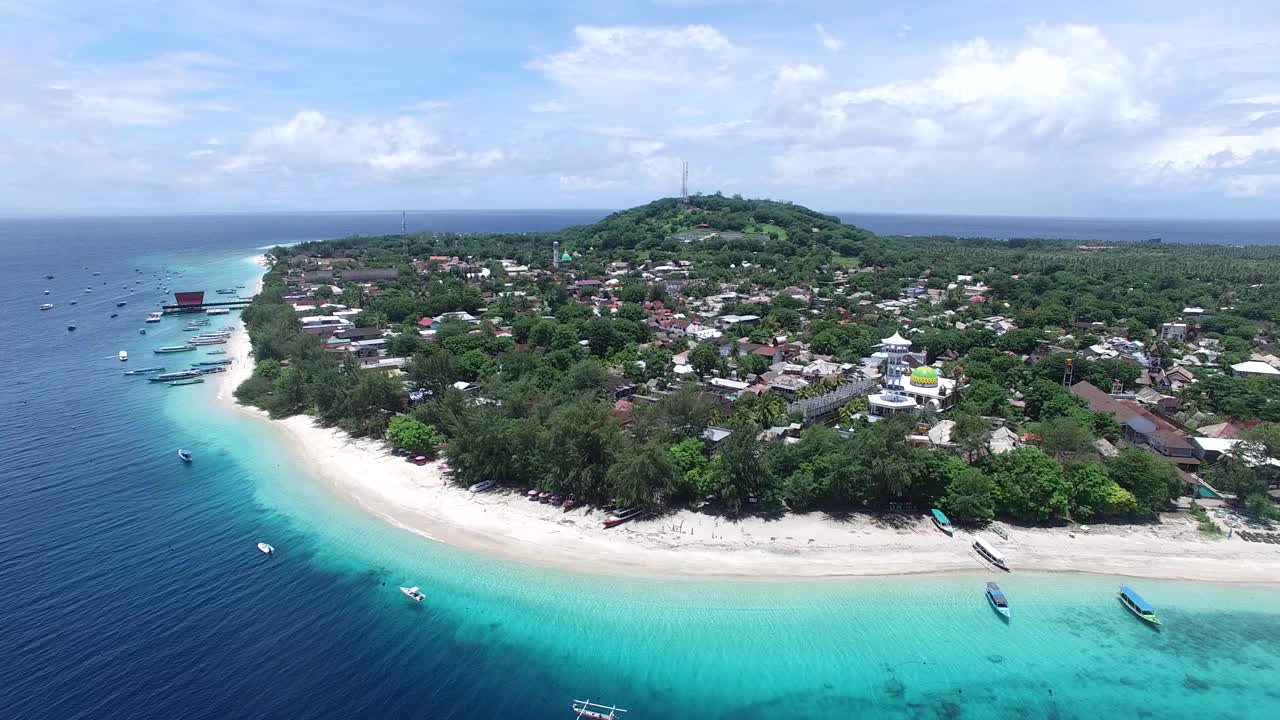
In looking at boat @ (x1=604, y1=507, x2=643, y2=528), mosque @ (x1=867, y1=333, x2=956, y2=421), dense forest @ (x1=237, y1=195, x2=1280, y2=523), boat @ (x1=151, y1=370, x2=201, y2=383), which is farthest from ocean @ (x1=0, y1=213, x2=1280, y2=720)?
boat @ (x1=151, y1=370, x2=201, y2=383)

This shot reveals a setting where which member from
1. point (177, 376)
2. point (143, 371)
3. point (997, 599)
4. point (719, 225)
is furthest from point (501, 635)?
point (719, 225)

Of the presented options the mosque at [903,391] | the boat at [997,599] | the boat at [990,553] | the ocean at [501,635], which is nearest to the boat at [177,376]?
the ocean at [501,635]

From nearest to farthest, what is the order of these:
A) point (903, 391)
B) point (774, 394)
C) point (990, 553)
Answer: point (990, 553), point (903, 391), point (774, 394)

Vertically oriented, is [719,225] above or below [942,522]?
above

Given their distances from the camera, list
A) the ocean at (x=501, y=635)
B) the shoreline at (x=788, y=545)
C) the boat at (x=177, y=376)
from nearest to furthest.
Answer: the ocean at (x=501, y=635) < the shoreline at (x=788, y=545) < the boat at (x=177, y=376)

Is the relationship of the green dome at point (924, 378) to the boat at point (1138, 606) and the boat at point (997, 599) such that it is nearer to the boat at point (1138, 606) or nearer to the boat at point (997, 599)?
the boat at point (1138, 606)

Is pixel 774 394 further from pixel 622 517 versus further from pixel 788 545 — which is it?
pixel 622 517

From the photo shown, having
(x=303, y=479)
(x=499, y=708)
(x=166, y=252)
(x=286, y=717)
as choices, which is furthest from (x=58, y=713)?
(x=166, y=252)
